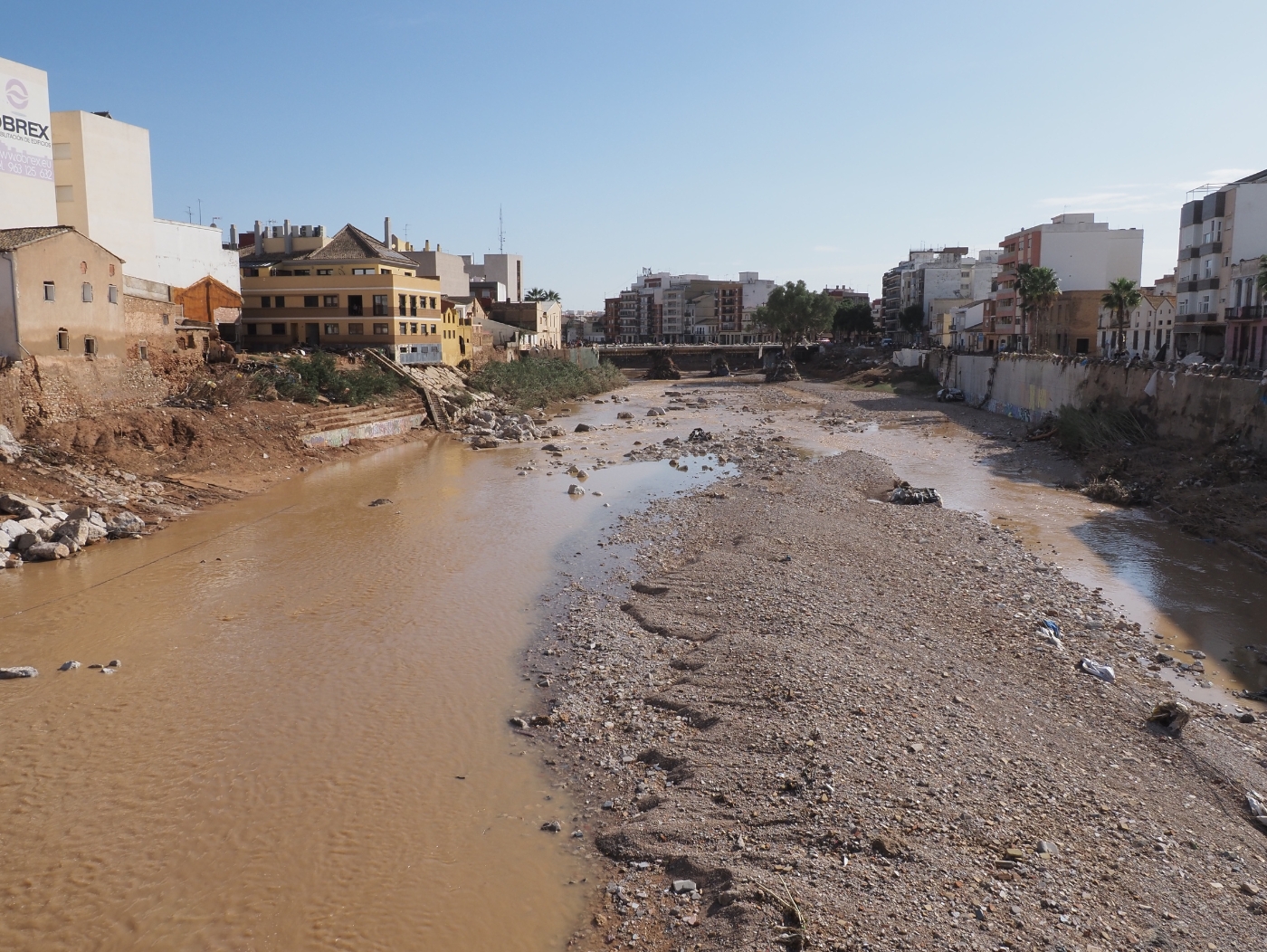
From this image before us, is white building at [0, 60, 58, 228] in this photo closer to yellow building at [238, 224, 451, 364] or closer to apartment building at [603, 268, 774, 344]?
yellow building at [238, 224, 451, 364]

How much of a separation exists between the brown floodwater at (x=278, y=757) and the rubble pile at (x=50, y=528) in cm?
68

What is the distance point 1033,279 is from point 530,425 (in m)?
44.1

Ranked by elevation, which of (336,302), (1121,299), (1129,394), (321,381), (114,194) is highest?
(114,194)

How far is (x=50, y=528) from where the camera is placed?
22328 millimetres

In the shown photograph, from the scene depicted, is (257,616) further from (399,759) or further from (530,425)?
(530,425)

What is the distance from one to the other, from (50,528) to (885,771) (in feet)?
68.3

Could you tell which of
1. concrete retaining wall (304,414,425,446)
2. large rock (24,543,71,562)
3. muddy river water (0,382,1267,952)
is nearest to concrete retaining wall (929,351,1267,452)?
muddy river water (0,382,1267,952)

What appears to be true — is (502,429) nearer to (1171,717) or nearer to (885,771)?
(1171,717)

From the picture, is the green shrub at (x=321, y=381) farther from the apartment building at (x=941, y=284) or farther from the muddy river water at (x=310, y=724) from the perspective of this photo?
the apartment building at (x=941, y=284)

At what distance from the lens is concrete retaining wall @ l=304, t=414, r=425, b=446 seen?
39.7 meters

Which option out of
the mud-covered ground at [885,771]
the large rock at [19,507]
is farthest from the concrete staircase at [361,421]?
the mud-covered ground at [885,771]

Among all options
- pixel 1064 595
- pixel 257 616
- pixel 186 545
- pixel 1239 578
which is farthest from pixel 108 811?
pixel 1239 578

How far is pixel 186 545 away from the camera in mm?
23500

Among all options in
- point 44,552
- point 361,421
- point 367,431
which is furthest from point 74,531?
point 361,421
